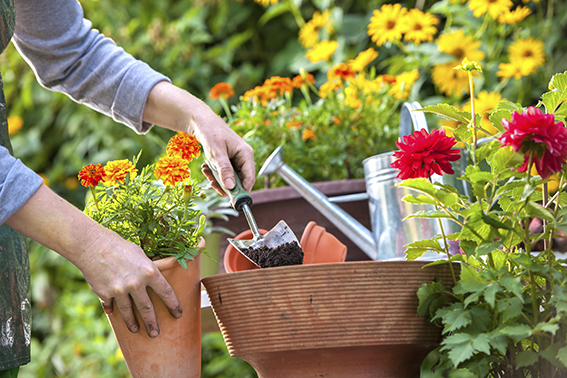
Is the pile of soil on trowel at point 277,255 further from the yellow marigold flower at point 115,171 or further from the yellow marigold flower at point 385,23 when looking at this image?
the yellow marigold flower at point 385,23

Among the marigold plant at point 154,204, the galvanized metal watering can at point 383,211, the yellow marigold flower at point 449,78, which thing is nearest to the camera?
the marigold plant at point 154,204

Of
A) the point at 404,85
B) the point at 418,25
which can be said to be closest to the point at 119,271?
the point at 404,85

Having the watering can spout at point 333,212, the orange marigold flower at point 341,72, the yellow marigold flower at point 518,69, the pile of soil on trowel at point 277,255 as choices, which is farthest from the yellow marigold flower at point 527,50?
the pile of soil on trowel at point 277,255

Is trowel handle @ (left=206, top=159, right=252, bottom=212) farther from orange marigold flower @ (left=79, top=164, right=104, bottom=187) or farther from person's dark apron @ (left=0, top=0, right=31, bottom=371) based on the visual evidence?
person's dark apron @ (left=0, top=0, right=31, bottom=371)

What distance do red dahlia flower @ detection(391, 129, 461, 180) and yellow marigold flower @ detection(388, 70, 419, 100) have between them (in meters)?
0.81

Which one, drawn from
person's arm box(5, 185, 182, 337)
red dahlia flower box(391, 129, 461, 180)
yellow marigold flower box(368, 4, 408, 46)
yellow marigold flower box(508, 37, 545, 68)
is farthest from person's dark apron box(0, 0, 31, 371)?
yellow marigold flower box(508, 37, 545, 68)

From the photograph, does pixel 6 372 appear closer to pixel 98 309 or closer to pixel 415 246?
pixel 415 246

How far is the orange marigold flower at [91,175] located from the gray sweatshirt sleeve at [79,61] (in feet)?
0.64

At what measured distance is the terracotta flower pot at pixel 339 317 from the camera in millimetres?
565

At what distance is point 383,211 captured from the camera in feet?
3.18

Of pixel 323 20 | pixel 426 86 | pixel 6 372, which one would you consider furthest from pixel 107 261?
pixel 426 86

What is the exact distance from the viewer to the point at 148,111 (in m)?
0.90

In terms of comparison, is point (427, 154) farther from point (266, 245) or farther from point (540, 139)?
point (266, 245)

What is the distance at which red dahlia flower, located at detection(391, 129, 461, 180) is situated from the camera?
1.94ft
